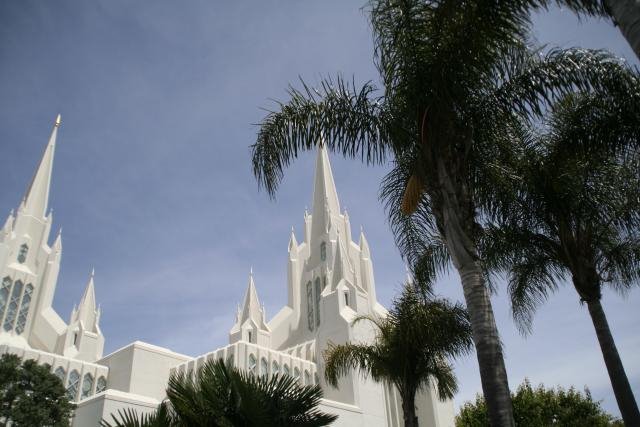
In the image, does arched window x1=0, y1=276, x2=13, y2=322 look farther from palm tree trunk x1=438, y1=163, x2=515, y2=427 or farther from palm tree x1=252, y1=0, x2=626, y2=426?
palm tree trunk x1=438, y1=163, x2=515, y2=427

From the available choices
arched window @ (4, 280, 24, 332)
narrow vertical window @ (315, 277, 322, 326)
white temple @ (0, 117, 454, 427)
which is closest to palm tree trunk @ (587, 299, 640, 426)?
white temple @ (0, 117, 454, 427)

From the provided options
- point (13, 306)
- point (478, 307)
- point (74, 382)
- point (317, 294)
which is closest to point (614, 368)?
point (478, 307)

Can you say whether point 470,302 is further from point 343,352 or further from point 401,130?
point 343,352

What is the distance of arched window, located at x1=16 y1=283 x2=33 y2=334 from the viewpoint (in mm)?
30344

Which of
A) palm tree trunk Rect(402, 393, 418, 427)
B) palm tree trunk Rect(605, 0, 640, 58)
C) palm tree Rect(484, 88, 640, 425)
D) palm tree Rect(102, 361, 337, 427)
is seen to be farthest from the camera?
palm tree trunk Rect(402, 393, 418, 427)

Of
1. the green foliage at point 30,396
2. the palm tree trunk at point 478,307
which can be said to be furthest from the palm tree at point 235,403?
the green foliage at point 30,396

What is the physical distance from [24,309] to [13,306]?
75cm

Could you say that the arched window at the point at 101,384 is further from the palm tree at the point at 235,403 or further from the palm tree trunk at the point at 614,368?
the palm tree trunk at the point at 614,368

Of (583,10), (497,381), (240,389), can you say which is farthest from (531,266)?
(240,389)

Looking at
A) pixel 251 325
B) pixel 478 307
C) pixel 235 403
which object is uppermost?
pixel 251 325

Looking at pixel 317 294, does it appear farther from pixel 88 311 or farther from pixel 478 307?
pixel 478 307

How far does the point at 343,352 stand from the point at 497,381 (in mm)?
5893

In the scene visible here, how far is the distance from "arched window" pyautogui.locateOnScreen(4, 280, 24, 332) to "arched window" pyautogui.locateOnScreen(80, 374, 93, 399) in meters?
7.79

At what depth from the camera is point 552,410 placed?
925 inches
